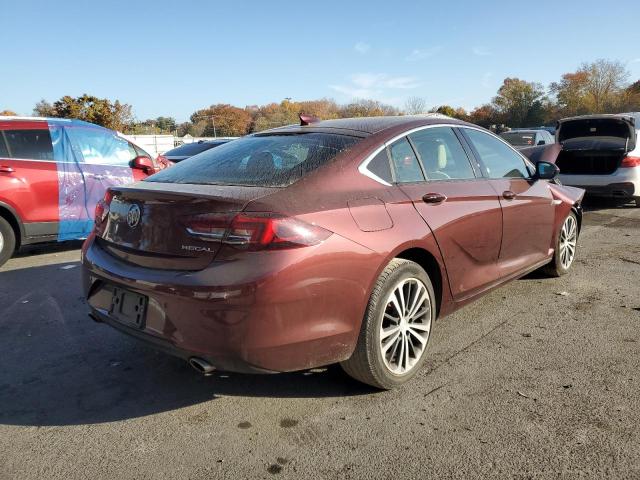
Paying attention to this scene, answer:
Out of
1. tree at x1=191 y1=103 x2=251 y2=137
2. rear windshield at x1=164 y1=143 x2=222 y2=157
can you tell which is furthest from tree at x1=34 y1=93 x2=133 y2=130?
rear windshield at x1=164 y1=143 x2=222 y2=157

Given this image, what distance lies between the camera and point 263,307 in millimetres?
2365

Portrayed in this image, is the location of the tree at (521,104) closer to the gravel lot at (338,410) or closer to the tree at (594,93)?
the tree at (594,93)

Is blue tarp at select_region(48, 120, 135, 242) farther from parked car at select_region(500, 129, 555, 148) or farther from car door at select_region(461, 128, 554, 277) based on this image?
parked car at select_region(500, 129, 555, 148)

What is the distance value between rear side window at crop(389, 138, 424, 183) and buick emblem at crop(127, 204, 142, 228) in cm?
152

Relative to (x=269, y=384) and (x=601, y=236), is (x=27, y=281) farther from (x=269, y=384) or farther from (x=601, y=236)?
(x=601, y=236)

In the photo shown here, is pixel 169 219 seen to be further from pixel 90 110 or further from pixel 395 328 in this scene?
pixel 90 110

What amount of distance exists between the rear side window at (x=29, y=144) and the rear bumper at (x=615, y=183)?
28.1 feet

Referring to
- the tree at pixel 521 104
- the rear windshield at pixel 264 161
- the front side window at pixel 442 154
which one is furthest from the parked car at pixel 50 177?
the tree at pixel 521 104

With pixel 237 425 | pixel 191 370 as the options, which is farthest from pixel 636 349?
pixel 191 370

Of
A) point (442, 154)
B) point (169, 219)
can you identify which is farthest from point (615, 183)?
point (169, 219)

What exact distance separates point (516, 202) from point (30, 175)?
18.0ft

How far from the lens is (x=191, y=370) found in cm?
332

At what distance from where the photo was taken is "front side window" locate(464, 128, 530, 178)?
405cm

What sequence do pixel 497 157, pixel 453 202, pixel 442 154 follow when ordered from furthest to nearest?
pixel 497 157
pixel 442 154
pixel 453 202
